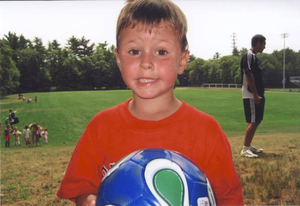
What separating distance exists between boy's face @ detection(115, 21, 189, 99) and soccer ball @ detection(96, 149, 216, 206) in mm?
533

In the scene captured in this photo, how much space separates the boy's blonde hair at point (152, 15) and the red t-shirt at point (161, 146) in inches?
23.5

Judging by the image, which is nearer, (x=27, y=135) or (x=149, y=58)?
(x=149, y=58)

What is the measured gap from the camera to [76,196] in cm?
171

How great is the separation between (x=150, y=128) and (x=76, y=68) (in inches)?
2683

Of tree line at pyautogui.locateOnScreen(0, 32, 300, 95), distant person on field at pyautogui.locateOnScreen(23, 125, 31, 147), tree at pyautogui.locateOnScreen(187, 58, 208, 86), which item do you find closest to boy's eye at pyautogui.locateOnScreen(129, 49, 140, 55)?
distant person on field at pyautogui.locateOnScreen(23, 125, 31, 147)

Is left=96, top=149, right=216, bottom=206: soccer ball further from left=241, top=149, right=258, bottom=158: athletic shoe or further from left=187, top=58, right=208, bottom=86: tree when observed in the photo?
left=187, top=58, right=208, bottom=86: tree

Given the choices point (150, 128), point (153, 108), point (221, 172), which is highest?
point (153, 108)

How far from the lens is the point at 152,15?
1765 mm

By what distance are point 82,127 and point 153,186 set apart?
56.6ft

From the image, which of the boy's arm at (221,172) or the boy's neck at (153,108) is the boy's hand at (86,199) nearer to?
the boy's neck at (153,108)

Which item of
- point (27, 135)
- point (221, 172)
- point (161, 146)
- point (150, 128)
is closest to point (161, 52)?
point (150, 128)

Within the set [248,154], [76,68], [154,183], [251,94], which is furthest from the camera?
[76,68]

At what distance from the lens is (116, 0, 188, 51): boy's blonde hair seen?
176 cm

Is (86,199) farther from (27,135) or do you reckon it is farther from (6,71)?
(6,71)
